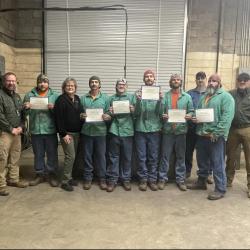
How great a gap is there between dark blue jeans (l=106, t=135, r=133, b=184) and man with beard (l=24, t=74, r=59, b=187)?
0.73 m

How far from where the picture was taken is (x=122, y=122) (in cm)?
384

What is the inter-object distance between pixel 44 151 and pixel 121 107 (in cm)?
119

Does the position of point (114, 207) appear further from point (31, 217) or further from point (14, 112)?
point (14, 112)

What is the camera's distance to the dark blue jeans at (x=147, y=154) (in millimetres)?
3912

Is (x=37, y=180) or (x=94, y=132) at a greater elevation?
(x=94, y=132)

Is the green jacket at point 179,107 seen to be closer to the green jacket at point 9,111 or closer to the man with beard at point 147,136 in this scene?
the man with beard at point 147,136

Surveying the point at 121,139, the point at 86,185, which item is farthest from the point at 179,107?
the point at 86,185

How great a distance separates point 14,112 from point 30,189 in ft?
3.25

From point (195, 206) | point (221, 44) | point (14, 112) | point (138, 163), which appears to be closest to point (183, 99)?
point (138, 163)

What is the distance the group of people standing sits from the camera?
3.73 m

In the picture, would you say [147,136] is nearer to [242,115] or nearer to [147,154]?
[147,154]

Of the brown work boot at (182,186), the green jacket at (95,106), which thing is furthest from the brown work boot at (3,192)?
the brown work boot at (182,186)

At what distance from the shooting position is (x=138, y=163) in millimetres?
4008

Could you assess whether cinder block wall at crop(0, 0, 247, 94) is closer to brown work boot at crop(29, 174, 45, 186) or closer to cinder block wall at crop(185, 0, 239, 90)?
cinder block wall at crop(185, 0, 239, 90)
